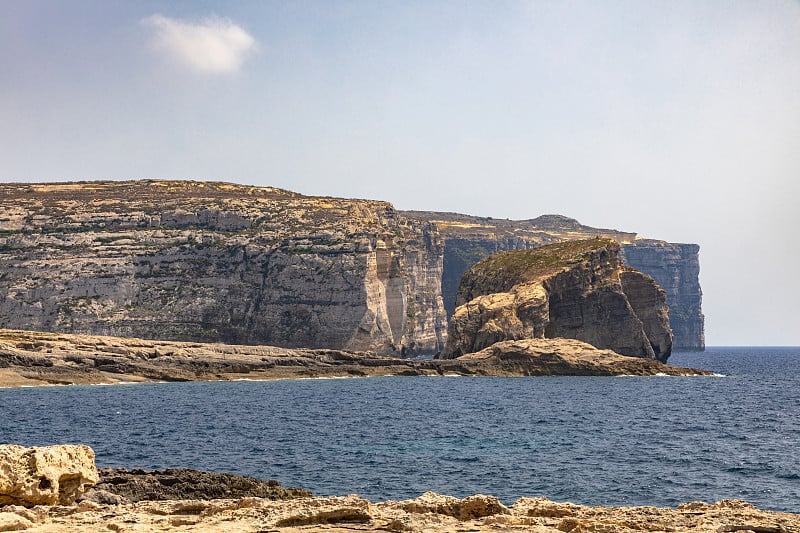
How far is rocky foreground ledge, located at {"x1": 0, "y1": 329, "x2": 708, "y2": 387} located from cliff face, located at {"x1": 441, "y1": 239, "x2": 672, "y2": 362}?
3.82m

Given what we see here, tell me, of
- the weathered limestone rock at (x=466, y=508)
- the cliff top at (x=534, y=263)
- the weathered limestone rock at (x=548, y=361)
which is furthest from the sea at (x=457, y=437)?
the cliff top at (x=534, y=263)

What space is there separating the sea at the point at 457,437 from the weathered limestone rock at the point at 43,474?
1271 cm

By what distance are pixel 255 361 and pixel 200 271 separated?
31.8 metres

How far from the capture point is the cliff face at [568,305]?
11294 centimetres

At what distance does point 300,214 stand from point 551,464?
117 meters

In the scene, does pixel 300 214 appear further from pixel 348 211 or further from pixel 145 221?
pixel 145 221

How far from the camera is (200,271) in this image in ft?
Answer: 455

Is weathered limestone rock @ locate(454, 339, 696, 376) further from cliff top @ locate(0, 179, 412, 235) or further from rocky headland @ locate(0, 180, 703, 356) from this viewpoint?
cliff top @ locate(0, 179, 412, 235)

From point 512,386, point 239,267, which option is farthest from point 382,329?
point 512,386

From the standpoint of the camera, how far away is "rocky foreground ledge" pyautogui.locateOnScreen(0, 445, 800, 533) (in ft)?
59.1

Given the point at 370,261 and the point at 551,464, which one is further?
the point at 370,261

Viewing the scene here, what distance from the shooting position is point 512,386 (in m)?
91.6

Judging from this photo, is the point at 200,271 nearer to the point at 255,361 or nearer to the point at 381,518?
the point at 255,361

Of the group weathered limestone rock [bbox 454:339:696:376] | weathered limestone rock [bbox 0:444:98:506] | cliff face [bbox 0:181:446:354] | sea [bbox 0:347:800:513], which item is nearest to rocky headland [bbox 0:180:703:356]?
cliff face [bbox 0:181:446:354]
